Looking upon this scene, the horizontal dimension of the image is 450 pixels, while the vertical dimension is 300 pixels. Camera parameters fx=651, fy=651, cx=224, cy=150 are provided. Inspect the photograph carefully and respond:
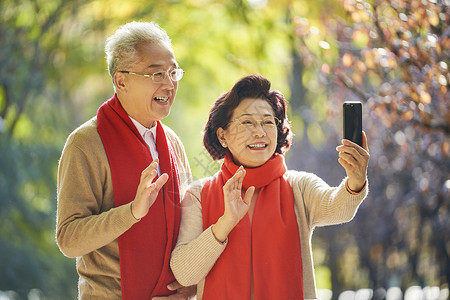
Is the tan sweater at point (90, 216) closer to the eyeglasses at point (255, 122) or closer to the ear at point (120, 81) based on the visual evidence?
the ear at point (120, 81)

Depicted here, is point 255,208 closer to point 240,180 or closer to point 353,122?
point 240,180

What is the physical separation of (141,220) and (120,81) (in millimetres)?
634

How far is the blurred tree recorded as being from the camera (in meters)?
3.70

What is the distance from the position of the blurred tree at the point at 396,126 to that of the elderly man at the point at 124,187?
1.42 m

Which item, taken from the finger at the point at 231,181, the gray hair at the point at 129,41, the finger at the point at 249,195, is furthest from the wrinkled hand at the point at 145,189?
the gray hair at the point at 129,41

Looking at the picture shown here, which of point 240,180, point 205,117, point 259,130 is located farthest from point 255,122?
point 205,117

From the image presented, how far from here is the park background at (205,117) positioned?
25.4 feet

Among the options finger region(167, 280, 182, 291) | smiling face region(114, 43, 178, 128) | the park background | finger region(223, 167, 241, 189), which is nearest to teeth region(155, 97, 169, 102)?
smiling face region(114, 43, 178, 128)

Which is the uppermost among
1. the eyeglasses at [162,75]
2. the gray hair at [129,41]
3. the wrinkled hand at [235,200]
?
the gray hair at [129,41]

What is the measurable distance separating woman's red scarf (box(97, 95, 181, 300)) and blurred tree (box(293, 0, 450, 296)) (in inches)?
59.6

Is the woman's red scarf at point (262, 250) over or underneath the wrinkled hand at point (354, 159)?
underneath

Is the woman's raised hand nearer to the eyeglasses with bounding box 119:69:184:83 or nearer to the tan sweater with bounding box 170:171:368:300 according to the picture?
the tan sweater with bounding box 170:171:368:300

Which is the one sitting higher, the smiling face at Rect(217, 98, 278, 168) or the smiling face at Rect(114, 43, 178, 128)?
the smiling face at Rect(114, 43, 178, 128)

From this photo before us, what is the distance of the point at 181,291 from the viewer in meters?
2.90
